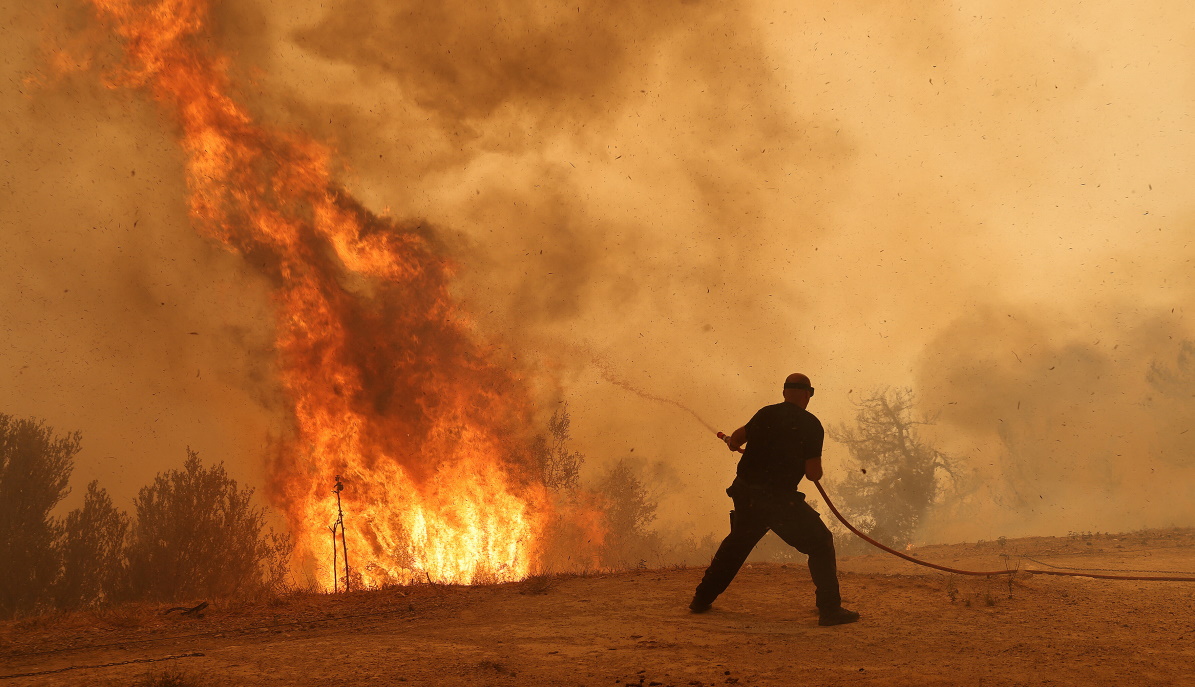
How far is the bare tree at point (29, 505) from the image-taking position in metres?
19.5

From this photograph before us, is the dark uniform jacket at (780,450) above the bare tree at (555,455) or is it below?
below

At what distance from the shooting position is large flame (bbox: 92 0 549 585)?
1712 cm

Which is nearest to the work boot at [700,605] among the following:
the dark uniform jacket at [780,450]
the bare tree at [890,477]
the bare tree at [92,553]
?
the dark uniform jacket at [780,450]

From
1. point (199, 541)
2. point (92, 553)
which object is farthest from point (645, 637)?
point (92, 553)

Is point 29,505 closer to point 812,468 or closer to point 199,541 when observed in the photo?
point 199,541

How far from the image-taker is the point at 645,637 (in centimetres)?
572

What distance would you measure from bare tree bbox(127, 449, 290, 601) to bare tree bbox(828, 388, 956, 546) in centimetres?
2997

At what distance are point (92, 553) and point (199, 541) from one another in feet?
10.4

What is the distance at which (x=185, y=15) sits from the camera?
17.3 metres

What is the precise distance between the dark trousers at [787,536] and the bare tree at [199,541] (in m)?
18.8

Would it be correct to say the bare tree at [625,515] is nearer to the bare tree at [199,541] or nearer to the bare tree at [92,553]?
the bare tree at [199,541]

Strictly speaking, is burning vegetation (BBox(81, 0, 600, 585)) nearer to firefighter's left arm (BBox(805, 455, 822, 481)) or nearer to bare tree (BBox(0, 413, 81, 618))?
bare tree (BBox(0, 413, 81, 618))

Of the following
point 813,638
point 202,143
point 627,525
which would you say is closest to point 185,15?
point 202,143

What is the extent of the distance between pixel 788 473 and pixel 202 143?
57.1ft
